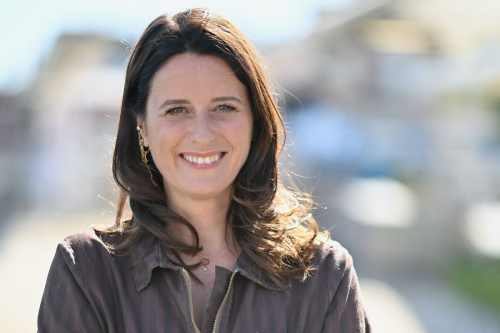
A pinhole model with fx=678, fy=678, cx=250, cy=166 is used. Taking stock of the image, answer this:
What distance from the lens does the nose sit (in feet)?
7.77

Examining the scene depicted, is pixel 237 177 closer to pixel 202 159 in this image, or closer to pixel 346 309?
pixel 202 159

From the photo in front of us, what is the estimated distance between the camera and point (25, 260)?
9.62 metres

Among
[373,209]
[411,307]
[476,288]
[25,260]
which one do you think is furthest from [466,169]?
[25,260]

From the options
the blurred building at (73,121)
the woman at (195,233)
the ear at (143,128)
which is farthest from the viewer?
the blurred building at (73,121)

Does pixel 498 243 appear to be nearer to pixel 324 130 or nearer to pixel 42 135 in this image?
pixel 324 130

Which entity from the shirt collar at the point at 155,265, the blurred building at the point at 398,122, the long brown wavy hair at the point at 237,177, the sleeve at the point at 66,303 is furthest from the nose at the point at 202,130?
the blurred building at the point at 398,122

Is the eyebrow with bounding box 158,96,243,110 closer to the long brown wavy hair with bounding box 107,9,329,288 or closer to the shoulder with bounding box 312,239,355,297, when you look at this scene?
the long brown wavy hair with bounding box 107,9,329,288

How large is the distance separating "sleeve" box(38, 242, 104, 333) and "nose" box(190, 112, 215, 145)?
589 mm

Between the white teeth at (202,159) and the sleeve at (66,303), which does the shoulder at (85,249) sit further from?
the white teeth at (202,159)

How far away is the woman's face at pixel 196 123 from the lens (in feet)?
7.87

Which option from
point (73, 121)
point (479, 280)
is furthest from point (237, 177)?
point (73, 121)

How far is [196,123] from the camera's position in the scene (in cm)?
239

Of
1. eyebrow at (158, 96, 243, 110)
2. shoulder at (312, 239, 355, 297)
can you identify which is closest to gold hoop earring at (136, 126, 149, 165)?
eyebrow at (158, 96, 243, 110)

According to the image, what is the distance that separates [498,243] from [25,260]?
6588 mm
